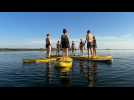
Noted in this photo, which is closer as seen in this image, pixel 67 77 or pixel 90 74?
pixel 67 77

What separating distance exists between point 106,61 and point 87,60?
1.60 meters
